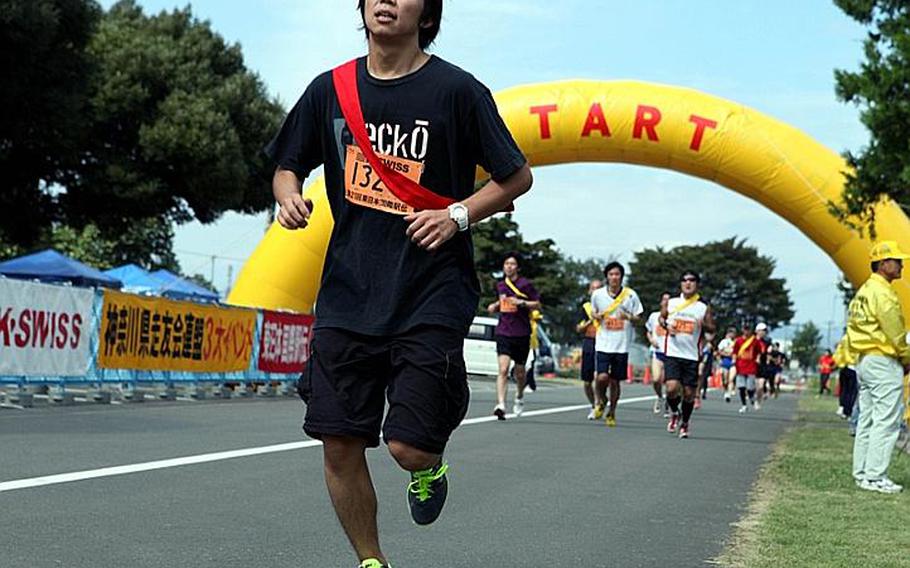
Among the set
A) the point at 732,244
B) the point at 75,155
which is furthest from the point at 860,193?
the point at 732,244

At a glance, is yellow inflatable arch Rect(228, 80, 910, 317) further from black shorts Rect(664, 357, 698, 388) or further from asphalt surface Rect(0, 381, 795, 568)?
asphalt surface Rect(0, 381, 795, 568)

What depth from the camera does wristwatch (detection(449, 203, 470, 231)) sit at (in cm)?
446

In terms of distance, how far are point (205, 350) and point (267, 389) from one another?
251 cm

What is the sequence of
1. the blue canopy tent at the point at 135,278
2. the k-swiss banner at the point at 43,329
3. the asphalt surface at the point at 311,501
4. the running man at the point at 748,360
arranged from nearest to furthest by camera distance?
the asphalt surface at the point at 311,501, the k-swiss banner at the point at 43,329, the running man at the point at 748,360, the blue canopy tent at the point at 135,278

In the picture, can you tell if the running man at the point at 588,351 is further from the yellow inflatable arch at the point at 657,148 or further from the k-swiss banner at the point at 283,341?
the yellow inflatable arch at the point at 657,148

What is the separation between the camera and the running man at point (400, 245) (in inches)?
177

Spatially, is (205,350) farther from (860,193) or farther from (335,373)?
(335,373)

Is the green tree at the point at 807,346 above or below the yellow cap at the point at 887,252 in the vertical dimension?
above

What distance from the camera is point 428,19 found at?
4.66 m

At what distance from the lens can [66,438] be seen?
36.9ft

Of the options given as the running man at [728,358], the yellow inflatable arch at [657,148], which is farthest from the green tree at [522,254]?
the yellow inflatable arch at [657,148]

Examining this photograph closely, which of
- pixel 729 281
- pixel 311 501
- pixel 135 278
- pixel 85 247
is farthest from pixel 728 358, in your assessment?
pixel 729 281

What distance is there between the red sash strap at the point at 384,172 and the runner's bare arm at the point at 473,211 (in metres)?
0.06

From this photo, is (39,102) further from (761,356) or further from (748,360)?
(761,356)
